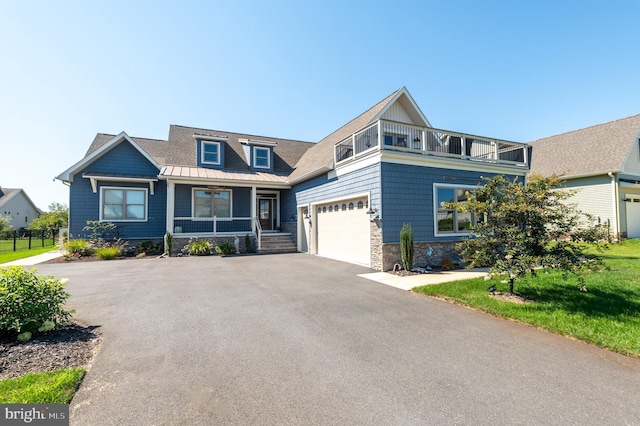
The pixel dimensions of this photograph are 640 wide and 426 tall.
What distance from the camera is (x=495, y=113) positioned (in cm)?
1502

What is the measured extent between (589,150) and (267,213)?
866 inches

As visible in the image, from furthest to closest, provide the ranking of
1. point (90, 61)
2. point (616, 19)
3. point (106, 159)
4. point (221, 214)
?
point (221, 214)
point (106, 159)
point (616, 19)
point (90, 61)

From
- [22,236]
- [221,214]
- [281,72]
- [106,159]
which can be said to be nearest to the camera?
[281,72]

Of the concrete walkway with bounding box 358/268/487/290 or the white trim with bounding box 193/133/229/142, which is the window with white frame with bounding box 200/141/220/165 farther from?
the concrete walkway with bounding box 358/268/487/290

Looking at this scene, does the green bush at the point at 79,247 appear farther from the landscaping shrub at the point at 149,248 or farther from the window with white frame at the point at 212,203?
the window with white frame at the point at 212,203

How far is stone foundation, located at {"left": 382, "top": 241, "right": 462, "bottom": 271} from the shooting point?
375 inches

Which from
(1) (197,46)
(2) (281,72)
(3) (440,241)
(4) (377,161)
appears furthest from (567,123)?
(1) (197,46)

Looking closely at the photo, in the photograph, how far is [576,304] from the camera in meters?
5.44

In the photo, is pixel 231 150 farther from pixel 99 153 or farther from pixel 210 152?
pixel 99 153

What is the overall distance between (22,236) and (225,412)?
37.9 metres

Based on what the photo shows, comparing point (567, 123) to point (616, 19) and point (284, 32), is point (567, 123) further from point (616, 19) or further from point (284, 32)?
point (284, 32)

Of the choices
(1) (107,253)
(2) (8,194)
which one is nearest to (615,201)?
(1) (107,253)

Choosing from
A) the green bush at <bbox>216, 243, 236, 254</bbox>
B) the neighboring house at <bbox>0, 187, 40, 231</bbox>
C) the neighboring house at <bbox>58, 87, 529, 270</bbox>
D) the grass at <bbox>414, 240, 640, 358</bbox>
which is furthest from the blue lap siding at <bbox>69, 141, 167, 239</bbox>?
the neighboring house at <bbox>0, 187, 40, 231</bbox>

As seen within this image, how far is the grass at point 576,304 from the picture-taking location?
408 cm
